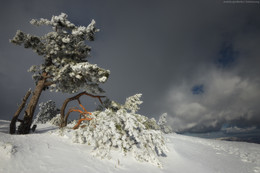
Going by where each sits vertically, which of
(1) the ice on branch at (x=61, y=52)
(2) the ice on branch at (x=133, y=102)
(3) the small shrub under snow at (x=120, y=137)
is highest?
(1) the ice on branch at (x=61, y=52)

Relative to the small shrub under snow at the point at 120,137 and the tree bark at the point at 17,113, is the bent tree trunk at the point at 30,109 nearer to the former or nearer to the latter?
the tree bark at the point at 17,113

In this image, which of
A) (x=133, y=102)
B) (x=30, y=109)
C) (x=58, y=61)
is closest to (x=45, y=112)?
(x=30, y=109)

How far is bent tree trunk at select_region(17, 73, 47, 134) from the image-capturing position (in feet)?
26.4

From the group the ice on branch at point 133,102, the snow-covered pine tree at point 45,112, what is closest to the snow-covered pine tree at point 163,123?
the snow-covered pine tree at point 45,112

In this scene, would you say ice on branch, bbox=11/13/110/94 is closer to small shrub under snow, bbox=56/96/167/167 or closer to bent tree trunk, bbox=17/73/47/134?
bent tree trunk, bbox=17/73/47/134

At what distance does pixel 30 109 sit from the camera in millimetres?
8438

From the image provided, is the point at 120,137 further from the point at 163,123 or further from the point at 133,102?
the point at 163,123

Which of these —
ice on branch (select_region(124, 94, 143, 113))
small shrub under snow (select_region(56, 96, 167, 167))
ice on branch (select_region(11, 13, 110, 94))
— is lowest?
small shrub under snow (select_region(56, 96, 167, 167))

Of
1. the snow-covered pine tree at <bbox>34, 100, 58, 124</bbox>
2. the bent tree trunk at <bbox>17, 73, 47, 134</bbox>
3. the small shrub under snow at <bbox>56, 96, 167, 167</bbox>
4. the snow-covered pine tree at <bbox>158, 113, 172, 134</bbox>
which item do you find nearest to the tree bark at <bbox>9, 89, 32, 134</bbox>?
the bent tree trunk at <bbox>17, 73, 47, 134</bbox>

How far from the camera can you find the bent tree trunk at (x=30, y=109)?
804 cm

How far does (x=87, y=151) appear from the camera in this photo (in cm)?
517

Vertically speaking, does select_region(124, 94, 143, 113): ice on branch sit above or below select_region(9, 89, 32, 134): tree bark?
above

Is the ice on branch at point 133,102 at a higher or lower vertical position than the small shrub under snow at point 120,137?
higher

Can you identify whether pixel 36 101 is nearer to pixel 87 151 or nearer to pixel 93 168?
pixel 87 151
